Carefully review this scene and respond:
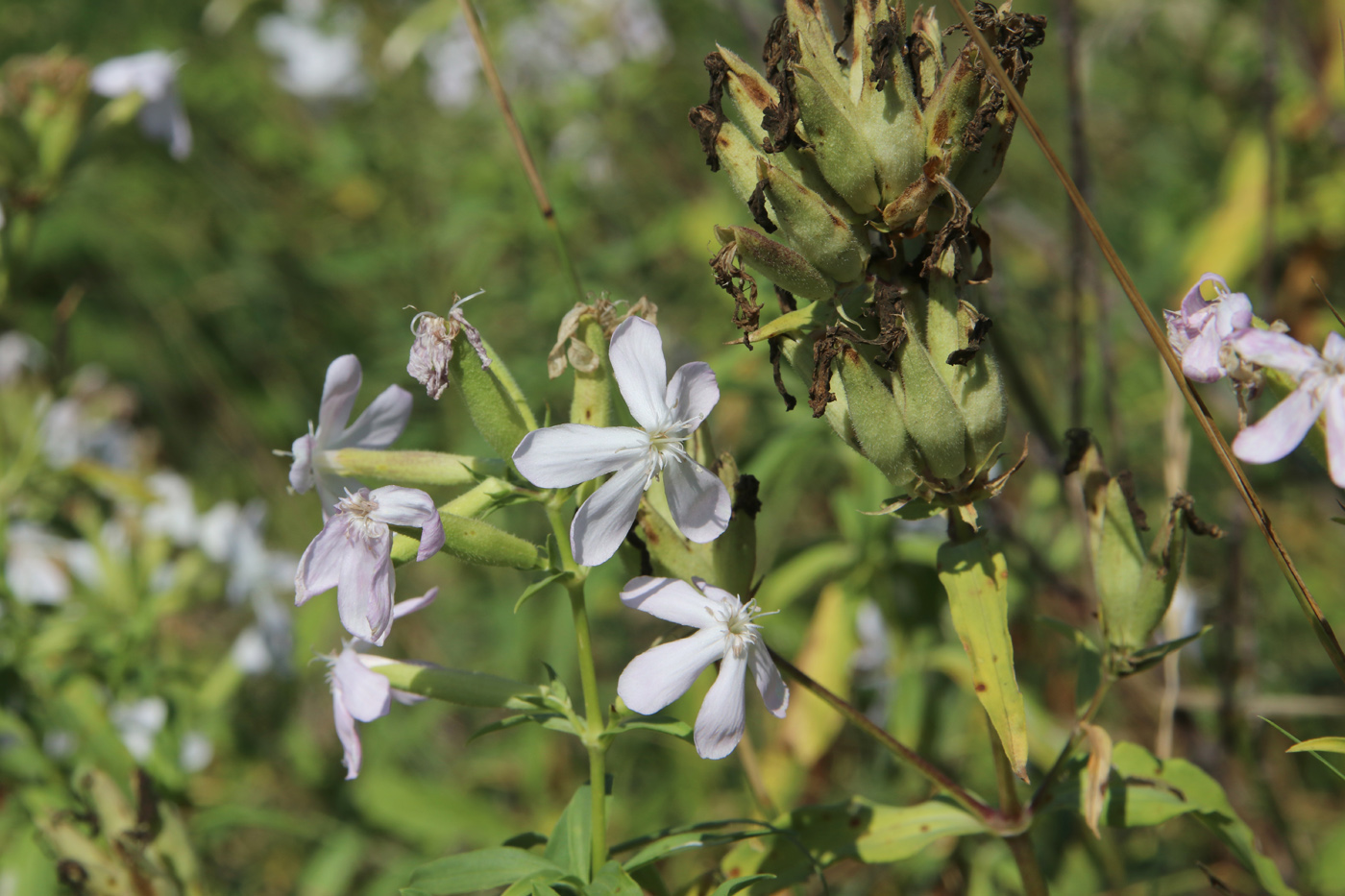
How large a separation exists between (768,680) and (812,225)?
1.30ft

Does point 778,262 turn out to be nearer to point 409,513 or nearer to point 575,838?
point 409,513

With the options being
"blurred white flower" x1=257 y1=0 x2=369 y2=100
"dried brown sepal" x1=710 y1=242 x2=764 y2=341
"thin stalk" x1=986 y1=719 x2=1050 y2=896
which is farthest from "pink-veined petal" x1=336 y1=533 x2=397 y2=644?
"blurred white flower" x1=257 y1=0 x2=369 y2=100

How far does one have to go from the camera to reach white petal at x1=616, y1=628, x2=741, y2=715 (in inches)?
32.6

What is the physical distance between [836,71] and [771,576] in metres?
1.32

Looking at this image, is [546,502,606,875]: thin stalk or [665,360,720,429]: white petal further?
[546,502,606,875]: thin stalk

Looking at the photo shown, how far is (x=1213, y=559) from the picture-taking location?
247 cm

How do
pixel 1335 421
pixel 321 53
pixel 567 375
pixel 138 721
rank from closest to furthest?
1. pixel 1335 421
2. pixel 138 721
3. pixel 567 375
4. pixel 321 53

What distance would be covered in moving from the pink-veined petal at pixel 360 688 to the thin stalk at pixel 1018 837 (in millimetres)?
609

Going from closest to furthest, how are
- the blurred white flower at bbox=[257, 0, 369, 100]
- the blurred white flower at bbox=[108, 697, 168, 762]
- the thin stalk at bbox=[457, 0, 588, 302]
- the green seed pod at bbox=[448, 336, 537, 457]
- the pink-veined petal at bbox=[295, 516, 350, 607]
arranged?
1. the pink-veined petal at bbox=[295, 516, 350, 607]
2. the green seed pod at bbox=[448, 336, 537, 457]
3. the thin stalk at bbox=[457, 0, 588, 302]
4. the blurred white flower at bbox=[108, 697, 168, 762]
5. the blurred white flower at bbox=[257, 0, 369, 100]

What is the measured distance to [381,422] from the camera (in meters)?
1.00

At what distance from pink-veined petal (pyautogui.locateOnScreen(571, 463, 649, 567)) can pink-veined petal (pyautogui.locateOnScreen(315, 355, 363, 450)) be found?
0.83 feet

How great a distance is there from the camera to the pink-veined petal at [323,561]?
2.76ft

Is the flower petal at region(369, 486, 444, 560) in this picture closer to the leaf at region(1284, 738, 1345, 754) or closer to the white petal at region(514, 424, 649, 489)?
the white petal at region(514, 424, 649, 489)

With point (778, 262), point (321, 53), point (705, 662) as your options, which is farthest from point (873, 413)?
point (321, 53)
